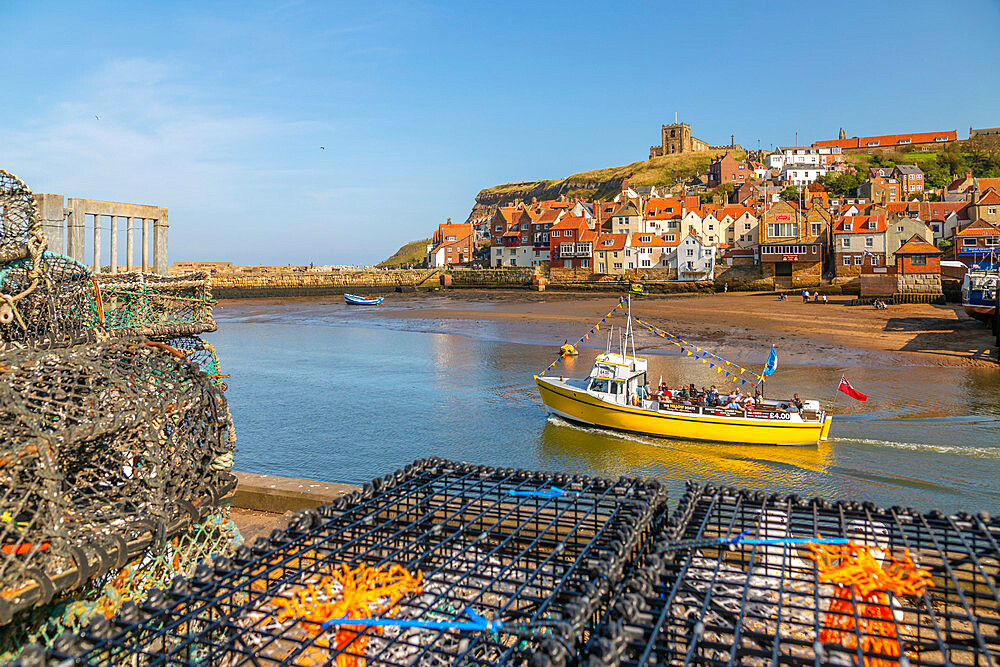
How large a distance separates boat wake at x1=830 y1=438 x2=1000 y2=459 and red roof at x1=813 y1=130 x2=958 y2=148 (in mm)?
133796

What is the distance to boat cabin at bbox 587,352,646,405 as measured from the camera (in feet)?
67.0

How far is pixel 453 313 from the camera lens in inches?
2181

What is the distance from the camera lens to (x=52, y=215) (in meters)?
8.47

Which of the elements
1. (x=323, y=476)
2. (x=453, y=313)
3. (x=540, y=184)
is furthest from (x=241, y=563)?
(x=540, y=184)

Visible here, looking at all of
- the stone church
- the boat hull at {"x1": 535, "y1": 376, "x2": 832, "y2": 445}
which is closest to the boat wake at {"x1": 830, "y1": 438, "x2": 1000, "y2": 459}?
the boat hull at {"x1": 535, "y1": 376, "x2": 832, "y2": 445}

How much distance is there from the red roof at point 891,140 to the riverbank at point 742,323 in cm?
9577

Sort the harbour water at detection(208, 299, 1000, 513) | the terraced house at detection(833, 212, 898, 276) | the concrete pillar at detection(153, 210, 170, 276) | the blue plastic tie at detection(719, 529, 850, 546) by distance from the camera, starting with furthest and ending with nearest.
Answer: the terraced house at detection(833, 212, 898, 276)
the harbour water at detection(208, 299, 1000, 513)
the concrete pillar at detection(153, 210, 170, 276)
the blue plastic tie at detection(719, 529, 850, 546)

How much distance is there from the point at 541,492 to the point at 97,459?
372cm

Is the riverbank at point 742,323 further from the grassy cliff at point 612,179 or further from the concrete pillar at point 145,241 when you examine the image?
the grassy cliff at point 612,179

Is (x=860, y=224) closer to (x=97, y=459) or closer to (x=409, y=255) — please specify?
(x=97, y=459)

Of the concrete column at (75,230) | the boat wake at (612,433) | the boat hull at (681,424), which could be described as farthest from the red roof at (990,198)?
the concrete column at (75,230)

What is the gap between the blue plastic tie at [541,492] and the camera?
258 inches

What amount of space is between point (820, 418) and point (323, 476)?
12.6m

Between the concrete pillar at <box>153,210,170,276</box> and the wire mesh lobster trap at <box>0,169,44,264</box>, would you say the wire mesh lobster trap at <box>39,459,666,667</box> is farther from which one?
the concrete pillar at <box>153,210,170,276</box>
